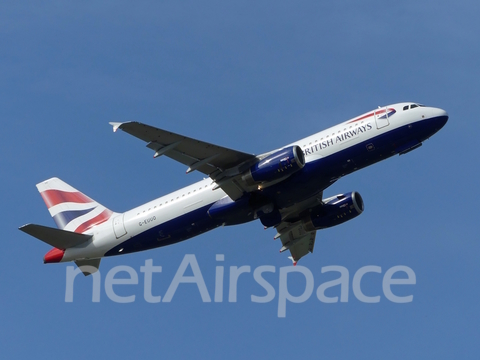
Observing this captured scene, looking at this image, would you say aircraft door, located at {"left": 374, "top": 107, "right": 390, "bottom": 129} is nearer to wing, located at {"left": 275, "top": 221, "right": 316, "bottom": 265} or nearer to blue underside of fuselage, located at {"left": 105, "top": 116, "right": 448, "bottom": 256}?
blue underside of fuselage, located at {"left": 105, "top": 116, "right": 448, "bottom": 256}

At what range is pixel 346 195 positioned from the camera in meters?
60.3

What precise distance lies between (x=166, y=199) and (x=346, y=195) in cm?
1303

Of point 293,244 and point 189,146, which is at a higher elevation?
point 189,146

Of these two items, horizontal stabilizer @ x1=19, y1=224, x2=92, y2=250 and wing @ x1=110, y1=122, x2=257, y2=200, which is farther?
horizontal stabilizer @ x1=19, y1=224, x2=92, y2=250

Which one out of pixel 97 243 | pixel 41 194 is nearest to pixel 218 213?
pixel 97 243

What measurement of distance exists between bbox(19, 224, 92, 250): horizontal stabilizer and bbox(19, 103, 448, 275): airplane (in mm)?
68

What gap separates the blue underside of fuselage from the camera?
52562 millimetres

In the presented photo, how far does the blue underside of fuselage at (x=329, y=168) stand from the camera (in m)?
52.6

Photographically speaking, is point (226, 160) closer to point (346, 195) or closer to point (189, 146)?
point (189, 146)

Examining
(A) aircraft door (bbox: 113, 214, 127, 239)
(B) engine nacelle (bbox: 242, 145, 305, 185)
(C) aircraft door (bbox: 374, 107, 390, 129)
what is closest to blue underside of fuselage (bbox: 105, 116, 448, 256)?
(C) aircraft door (bbox: 374, 107, 390, 129)

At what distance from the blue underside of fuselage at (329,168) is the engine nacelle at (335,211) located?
16.7 ft

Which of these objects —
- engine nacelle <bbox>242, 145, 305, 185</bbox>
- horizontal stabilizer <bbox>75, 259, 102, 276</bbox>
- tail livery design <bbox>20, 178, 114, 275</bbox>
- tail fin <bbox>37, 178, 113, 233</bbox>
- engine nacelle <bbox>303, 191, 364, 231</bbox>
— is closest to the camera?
engine nacelle <bbox>242, 145, 305, 185</bbox>

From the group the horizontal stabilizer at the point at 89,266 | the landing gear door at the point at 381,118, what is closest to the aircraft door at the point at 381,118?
the landing gear door at the point at 381,118

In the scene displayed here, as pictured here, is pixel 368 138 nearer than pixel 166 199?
Yes
